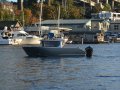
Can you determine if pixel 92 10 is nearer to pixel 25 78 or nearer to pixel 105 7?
pixel 105 7

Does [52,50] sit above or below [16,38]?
above

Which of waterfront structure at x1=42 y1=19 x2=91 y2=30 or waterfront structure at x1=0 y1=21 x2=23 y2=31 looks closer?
waterfront structure at x1=0 y1=21 x2=23 y2=31

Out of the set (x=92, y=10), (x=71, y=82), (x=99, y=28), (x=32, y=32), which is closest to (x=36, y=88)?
(x=71, y=82)

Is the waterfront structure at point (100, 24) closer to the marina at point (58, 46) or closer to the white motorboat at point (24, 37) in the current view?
the marina at point (58, 46)

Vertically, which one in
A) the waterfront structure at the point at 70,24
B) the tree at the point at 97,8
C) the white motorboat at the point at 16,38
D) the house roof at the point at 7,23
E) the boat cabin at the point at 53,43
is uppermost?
the tree at the point at 97,8

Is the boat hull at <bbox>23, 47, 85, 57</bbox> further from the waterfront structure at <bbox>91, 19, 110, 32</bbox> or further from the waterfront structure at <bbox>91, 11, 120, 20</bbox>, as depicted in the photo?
the waterfront structure at <bbox>91, 11, 120, 20</bbox>

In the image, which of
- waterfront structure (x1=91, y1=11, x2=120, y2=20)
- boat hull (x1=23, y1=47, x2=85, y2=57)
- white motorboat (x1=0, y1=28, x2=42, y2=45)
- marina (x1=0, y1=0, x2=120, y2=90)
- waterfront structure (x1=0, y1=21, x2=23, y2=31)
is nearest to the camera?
marina (x1=0, y1=0, x2=120, y2=90)

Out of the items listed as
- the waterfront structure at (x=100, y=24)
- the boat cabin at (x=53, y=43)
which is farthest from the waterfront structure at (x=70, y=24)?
the boat cabin at (x=53, y=43)

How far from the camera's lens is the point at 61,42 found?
62688 mm

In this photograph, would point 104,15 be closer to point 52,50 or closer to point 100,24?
point 100,24

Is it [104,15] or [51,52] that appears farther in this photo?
[104,15]

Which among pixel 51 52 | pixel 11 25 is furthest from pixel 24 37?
pixel 51 52

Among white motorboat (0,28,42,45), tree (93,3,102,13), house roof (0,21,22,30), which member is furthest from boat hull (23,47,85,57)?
tree (93,3,102,13)

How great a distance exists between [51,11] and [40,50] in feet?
307
